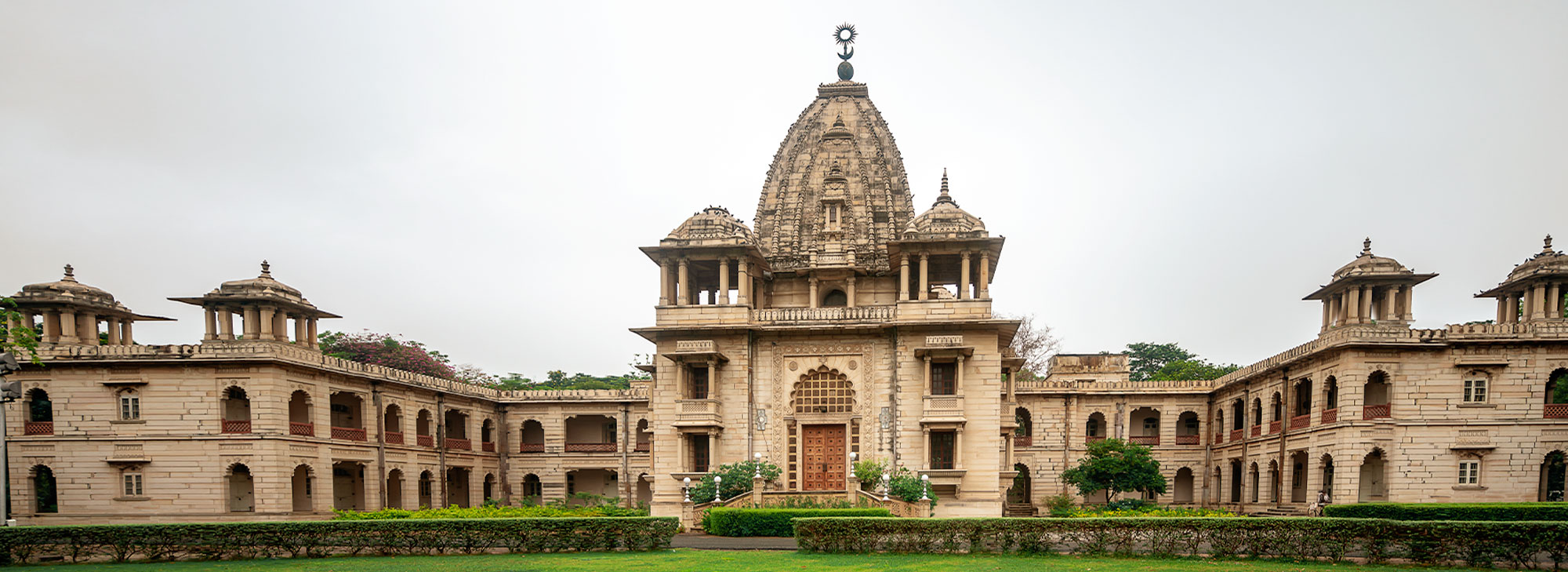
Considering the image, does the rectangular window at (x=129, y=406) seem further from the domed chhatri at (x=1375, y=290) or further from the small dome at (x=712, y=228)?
the domed chhatri at (x=1375, y=290)

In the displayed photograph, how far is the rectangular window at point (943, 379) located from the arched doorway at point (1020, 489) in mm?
16732

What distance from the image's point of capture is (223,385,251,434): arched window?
29.2 m

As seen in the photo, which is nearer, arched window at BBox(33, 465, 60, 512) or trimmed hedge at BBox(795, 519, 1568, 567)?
trimmed hedge at BBox(795, 519, 1568, 567)

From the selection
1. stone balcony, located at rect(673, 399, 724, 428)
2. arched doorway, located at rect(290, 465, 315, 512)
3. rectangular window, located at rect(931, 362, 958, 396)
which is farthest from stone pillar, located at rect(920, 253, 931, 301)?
arched doorway, located at rect(290, 465, 315, 512)

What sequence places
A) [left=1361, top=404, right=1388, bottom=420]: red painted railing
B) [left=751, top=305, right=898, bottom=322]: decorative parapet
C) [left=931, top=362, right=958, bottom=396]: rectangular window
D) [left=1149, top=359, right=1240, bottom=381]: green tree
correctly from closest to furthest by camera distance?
[left=1361, top=404, right=1388, bottom=420]: red painted railing
[left=931, top=362, right=958, bottom=396]: rectangular window
[left=751, top=305, right=898, bottom=322]: decorative parapet
[left=1149, top=359, right=1240, bottom=381]: green tree

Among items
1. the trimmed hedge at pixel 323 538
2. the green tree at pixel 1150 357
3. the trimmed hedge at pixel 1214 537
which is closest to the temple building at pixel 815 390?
the trimmed hedge at pixel 1214 537

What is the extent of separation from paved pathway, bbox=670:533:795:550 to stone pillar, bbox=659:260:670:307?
9.53 m

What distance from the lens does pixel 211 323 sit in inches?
1229

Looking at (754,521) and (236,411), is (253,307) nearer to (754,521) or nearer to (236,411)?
(236,411)

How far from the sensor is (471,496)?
41.8 m

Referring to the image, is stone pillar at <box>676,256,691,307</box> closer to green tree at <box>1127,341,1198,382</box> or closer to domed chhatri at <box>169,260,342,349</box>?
domed chhatri at <box>169,260,342,349</box>

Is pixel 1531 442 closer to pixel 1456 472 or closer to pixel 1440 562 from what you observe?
pixel 1456 472

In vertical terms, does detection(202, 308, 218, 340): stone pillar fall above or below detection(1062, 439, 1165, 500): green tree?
above

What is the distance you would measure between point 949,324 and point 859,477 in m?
6.24
